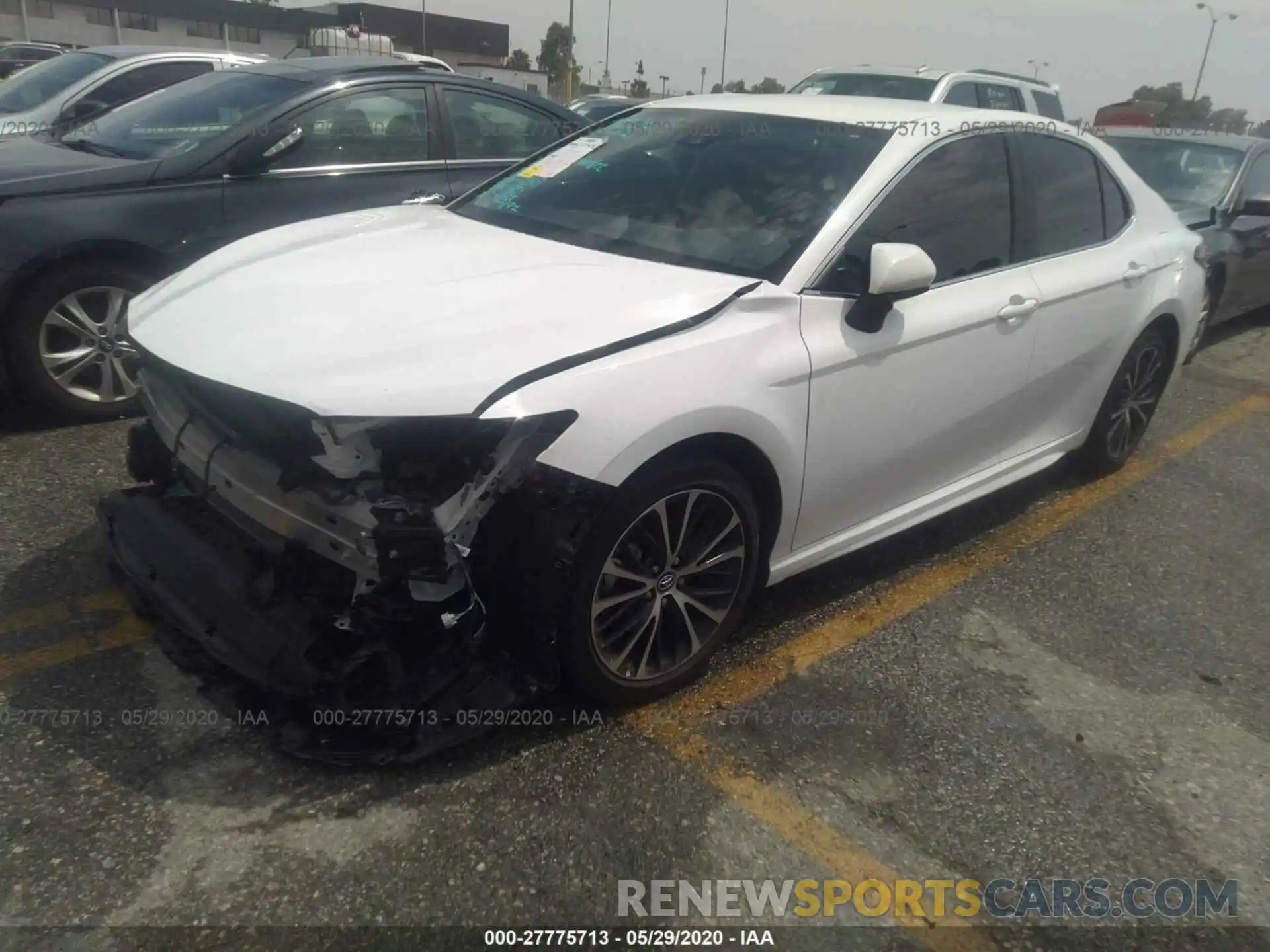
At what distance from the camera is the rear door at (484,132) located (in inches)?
216

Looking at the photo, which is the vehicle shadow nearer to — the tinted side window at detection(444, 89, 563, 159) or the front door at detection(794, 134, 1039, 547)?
the front door at detection(794, 134, 1039, 547)

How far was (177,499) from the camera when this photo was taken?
3004 mm

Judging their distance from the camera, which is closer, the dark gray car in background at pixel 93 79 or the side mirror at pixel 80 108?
the side mirror at pixel 80 108

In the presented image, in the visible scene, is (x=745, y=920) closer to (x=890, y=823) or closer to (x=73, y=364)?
(x=890, y=823)

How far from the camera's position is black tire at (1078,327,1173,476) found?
14.8 ft

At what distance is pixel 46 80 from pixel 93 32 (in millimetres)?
51781

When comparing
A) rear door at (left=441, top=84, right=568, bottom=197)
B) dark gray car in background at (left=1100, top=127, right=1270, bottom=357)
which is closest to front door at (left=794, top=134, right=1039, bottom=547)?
rear door at (left=441, top=84, right=568, bottom=197)

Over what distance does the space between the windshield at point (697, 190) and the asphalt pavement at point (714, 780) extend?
127cm

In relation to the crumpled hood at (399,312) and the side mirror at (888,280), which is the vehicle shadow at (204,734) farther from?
the side mirror at (888,280)

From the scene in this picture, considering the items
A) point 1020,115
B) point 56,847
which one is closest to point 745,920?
point 56,847

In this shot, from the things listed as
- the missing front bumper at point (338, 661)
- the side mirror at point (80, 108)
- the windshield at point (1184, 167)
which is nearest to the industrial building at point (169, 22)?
the side mirror at point (80, 108)

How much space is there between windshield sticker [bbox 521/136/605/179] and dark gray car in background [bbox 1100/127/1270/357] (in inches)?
186

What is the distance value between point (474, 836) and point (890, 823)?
3.43ft

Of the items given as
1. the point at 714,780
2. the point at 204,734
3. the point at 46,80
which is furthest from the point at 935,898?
the point at 46,80
